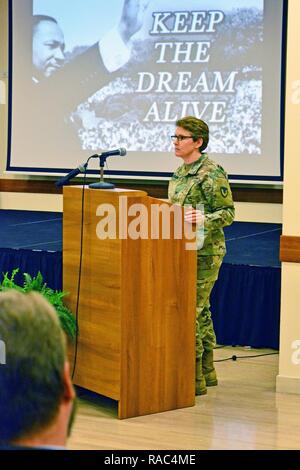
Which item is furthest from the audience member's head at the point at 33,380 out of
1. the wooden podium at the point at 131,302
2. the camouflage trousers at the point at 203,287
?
the camouflage trousers at the point at 203,287

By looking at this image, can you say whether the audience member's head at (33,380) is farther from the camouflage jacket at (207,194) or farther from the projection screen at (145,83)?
the projection screen at (145,83)

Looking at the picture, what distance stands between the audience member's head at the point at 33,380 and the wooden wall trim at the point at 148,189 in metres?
6.83

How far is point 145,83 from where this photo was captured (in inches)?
335

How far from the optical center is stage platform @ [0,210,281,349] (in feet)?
20.1

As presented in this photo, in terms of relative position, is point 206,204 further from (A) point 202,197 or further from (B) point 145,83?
(B) point 145,83

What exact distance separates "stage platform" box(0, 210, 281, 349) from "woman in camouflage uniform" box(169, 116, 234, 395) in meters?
0.98

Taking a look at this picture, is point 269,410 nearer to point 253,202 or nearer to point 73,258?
point 73,258

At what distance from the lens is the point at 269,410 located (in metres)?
4.93

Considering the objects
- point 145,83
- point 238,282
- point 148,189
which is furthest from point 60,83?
point 238,282

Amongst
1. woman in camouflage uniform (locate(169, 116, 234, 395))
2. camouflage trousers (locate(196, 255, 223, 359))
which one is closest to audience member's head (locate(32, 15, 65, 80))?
woman in camouflage uniform (locate(169, 116, 234, 395))

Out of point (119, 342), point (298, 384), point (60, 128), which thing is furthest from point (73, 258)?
point (60, 128)

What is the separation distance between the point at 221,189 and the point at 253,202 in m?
3.24

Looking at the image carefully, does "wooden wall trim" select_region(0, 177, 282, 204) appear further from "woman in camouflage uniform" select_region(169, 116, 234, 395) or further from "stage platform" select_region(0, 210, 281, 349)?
"woman in camouflage uniform" select_region(169, 116, 234, 395)

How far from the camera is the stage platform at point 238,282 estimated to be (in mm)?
6125
